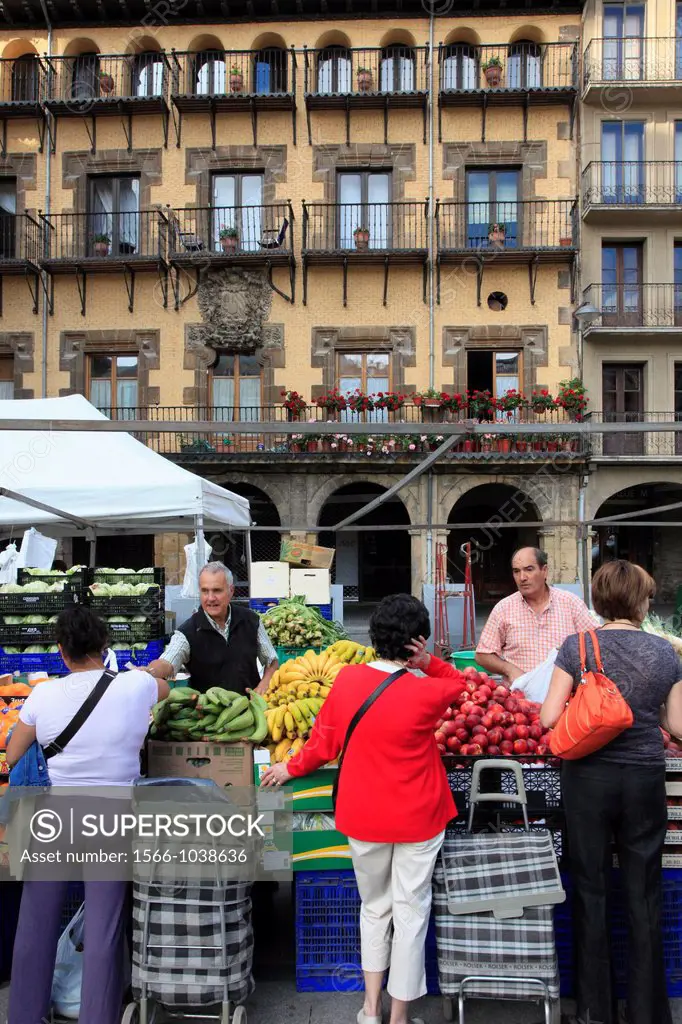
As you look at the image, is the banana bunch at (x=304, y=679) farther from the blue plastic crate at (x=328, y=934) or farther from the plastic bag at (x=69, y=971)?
the plastic bag at (x=69, y=971)

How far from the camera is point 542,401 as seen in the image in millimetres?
16812

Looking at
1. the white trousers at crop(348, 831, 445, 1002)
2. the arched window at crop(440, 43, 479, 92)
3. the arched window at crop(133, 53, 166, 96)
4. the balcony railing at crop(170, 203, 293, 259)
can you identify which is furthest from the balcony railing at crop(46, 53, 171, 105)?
the white trousers at crop(348, 831, 445, 1002)

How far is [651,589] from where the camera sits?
9.18ft

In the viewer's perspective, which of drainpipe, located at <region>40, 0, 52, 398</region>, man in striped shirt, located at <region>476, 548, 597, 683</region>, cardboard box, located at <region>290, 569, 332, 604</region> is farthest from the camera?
drainpipe, located at <region>40, 0, 52, 398</region>

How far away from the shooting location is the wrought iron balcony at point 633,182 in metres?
17.4

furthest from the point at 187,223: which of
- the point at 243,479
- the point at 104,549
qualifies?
the point at 104,549

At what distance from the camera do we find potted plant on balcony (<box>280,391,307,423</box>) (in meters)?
16.9

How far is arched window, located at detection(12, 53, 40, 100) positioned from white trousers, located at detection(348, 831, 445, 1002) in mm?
20824

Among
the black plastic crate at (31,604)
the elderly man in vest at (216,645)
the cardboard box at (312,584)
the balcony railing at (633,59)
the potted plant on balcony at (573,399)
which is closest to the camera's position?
the elderly man in vest at (216,645)

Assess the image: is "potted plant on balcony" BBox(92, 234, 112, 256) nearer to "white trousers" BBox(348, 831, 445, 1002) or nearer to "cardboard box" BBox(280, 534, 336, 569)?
"cardboard box" BBox(280, 534, 336, 569)

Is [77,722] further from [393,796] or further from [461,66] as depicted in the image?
[461,66]

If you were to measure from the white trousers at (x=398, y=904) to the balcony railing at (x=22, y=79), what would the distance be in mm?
20460

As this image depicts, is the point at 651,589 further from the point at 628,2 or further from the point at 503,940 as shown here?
the point at 628,2

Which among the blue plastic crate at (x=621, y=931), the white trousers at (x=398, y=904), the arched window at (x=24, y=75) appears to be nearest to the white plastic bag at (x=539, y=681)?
the blue plastic crate at (x=621, y=931)
